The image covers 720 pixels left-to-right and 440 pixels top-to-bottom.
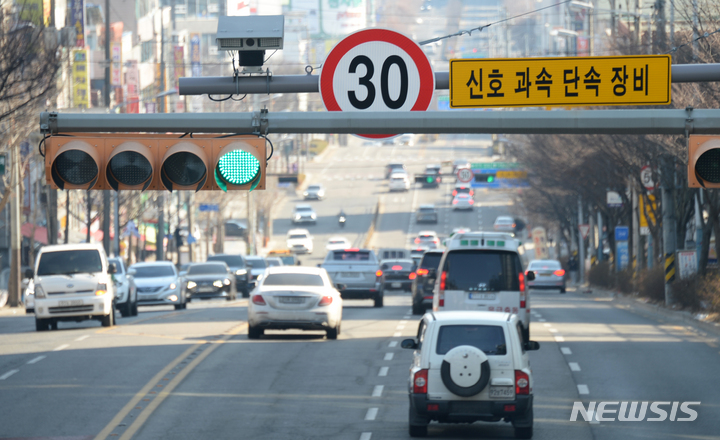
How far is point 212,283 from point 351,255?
7.84 metres

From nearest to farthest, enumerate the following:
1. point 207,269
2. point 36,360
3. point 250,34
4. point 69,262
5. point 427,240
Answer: point 250,34
point 36,360
point 69,262
point 207,269
point 427,240

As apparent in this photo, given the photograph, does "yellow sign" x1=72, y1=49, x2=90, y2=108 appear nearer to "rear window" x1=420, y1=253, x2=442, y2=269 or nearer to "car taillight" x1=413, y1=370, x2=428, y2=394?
"rear window" x1=420, y1=253, x2=442, y2=269

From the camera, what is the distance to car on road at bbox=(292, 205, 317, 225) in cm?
10112

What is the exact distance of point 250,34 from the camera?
995cm

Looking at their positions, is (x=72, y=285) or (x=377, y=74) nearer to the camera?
(x=377, y=74)

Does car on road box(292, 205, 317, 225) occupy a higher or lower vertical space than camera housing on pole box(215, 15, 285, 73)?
lower

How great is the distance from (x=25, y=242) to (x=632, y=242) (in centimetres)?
3280

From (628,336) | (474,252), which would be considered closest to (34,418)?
(474,252)

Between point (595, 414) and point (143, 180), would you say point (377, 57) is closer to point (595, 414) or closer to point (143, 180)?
point (143, 180)

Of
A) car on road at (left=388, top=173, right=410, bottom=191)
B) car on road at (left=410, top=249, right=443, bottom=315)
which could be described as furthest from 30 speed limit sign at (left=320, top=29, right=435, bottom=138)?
car on road at (left=388, top=173, right=410, bottom=191)

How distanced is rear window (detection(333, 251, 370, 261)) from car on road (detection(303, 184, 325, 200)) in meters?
75.1

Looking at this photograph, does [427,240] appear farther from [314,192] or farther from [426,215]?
[314,192]

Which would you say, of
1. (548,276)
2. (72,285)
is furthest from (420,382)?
(548,276)

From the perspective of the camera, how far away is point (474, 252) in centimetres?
2178
